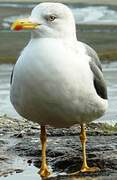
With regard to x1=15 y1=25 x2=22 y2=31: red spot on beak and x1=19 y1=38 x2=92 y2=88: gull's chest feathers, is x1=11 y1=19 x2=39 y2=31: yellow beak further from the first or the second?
x1=19 y1=38 x2=92 y2=88: gull's chest feathers

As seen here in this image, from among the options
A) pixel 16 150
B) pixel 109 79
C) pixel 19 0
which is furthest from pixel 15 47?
pixel 19 0

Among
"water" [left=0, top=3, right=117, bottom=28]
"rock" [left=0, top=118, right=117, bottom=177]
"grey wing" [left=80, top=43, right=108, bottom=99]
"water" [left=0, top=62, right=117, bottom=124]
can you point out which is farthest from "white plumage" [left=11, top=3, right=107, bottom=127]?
"water" [left=0, top=3, right=117, bottom=28]

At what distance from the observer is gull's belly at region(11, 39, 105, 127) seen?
7172mm

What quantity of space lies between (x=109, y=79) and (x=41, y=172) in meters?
15.7

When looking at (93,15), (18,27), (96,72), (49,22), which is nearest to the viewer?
(18,27)

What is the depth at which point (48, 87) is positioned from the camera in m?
7.24

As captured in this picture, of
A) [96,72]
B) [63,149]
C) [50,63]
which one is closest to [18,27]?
[50,63]

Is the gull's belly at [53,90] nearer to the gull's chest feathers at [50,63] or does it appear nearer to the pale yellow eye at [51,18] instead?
the gull's chest feathers at [50,63]

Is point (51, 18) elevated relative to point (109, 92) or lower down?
elevated

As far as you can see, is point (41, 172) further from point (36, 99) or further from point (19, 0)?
point (19, 0)

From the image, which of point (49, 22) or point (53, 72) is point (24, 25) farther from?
point (53, 72)

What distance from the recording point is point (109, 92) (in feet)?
67.8

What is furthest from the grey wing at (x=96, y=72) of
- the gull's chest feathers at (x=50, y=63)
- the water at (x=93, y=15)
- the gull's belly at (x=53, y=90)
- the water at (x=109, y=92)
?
the water at (x=93, y=15)

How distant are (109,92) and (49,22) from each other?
533 inches
